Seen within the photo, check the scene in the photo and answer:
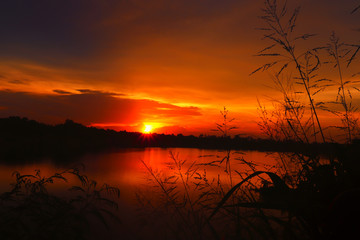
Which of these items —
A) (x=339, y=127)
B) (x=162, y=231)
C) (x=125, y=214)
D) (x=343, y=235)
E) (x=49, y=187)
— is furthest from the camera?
(x=49, y=187)

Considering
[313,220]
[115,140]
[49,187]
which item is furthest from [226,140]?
[115,140]

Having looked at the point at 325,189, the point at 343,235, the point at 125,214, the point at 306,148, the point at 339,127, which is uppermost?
the point at 339,127

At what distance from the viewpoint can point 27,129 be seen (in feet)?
95.6

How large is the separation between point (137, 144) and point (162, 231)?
131 ft

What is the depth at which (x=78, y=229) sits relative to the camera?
3221 millimetres

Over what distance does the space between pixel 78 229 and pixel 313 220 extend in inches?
114

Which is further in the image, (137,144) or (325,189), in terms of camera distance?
(137,144)

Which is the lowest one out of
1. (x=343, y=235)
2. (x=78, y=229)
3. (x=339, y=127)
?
(x=78, y=229)

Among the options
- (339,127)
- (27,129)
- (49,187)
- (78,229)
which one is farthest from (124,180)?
(27,129)

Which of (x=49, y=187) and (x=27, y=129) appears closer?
(x=49, y=187)

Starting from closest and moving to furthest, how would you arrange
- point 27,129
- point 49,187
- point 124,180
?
point 49,187
point 124,180
point 27,129

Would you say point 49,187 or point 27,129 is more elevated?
point 27,129

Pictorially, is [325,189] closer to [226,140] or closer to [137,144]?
[226,140]

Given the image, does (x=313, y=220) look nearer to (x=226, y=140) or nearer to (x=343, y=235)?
(x=343, y=235)
